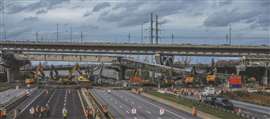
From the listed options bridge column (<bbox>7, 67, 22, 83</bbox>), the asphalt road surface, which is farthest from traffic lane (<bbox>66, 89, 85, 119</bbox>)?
bridge column (<bbox>7, 67, 22, 83</bbox>)

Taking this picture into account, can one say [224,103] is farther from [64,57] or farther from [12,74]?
[12,74]

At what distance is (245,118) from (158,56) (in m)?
127

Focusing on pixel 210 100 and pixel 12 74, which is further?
pixel 12 74

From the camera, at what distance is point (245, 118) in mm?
47312

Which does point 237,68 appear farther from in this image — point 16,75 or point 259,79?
point 16,75

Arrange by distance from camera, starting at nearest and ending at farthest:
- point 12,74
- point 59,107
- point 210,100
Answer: point 59,107, point 210,100, point 12,74

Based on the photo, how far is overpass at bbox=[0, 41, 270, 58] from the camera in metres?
170

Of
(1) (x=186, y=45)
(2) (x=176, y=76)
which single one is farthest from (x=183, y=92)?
(2) (x=176, y=76)

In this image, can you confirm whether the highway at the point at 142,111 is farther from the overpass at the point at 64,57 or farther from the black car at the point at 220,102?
the overpass at the point at 64,57

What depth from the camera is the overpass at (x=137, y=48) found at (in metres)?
170

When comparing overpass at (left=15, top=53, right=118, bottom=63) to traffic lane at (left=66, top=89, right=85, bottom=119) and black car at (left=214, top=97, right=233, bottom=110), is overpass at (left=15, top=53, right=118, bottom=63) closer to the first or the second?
traffic lane at (left=66, top=89, right=85, bottom=119)

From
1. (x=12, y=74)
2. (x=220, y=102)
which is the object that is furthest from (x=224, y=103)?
(x=12, y=74)

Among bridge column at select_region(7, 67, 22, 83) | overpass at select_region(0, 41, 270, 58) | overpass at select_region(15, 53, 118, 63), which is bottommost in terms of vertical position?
bridge column at select_region(7, 67, 22, 83)

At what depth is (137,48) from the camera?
173 metres
